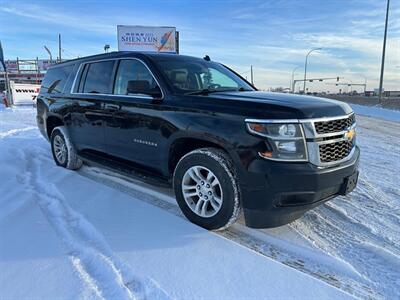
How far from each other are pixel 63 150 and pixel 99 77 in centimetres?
158

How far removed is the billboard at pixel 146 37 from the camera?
2952cm

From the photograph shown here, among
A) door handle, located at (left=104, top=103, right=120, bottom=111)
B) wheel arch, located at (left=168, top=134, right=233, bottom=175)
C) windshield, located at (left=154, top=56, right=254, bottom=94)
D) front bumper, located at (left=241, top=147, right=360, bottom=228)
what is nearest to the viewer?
front bumper, located at (left=241, top=147, right=360, bottom=228)

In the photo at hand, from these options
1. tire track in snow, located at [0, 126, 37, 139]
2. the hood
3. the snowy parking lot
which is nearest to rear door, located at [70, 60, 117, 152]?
the snowy parking lot

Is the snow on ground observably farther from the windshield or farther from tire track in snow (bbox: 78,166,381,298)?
the windshield

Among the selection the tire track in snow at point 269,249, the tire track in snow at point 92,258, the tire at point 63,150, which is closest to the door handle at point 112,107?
the tire track in snow at point 269,249

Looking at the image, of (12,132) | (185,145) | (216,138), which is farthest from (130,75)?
(12,132)

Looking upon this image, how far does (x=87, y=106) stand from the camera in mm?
5051

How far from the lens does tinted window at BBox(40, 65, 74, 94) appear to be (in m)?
5.89

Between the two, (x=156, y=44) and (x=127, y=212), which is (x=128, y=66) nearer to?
(x=127, y=212)

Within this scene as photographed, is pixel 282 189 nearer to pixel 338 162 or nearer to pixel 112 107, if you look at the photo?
pixel 338 162

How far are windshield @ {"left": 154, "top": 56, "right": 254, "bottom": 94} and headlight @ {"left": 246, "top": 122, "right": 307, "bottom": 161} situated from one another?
121 centimetres

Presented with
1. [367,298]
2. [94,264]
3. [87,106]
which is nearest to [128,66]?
[87,106]

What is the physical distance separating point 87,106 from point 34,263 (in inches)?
108

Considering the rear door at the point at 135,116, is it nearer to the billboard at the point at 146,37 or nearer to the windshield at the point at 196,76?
the windshield at the point at 196,76
